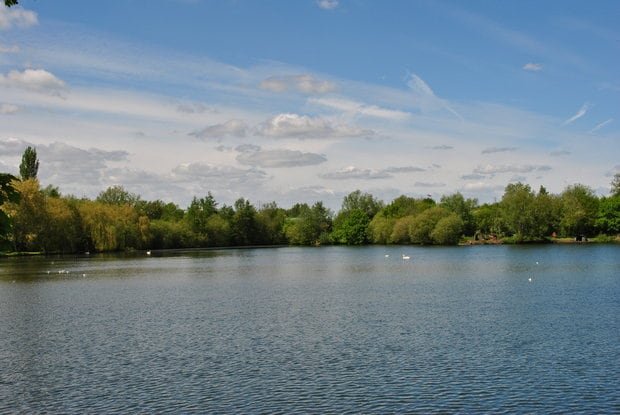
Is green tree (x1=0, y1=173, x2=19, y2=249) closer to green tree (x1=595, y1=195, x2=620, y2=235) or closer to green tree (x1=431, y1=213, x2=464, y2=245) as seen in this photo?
green tree (x1=431, y1=213, x2=464, y2=245)

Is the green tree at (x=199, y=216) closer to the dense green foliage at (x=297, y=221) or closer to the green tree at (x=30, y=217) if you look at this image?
the dense green foliage at (x=297, y=221)

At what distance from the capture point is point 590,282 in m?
47.9

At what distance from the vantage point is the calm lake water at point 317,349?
1775 cm

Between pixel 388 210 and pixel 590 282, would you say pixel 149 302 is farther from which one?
pixel 388 210

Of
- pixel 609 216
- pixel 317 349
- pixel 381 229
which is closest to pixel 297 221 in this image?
pixel 381 229

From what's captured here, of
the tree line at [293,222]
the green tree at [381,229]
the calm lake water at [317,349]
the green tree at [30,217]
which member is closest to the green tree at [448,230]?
the tree line at [293,222]

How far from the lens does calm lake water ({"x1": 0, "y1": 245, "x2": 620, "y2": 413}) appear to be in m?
17.8

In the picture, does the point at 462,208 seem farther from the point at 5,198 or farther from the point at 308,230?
the point at 5,198

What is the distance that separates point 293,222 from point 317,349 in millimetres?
163540

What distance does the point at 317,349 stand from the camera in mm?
24297

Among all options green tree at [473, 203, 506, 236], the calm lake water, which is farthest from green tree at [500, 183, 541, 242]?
the calm lake water

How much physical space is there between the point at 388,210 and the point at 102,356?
515 feet

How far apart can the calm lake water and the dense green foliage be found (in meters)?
54.7

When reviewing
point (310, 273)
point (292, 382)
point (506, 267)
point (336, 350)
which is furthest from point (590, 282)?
point (292, 382)
